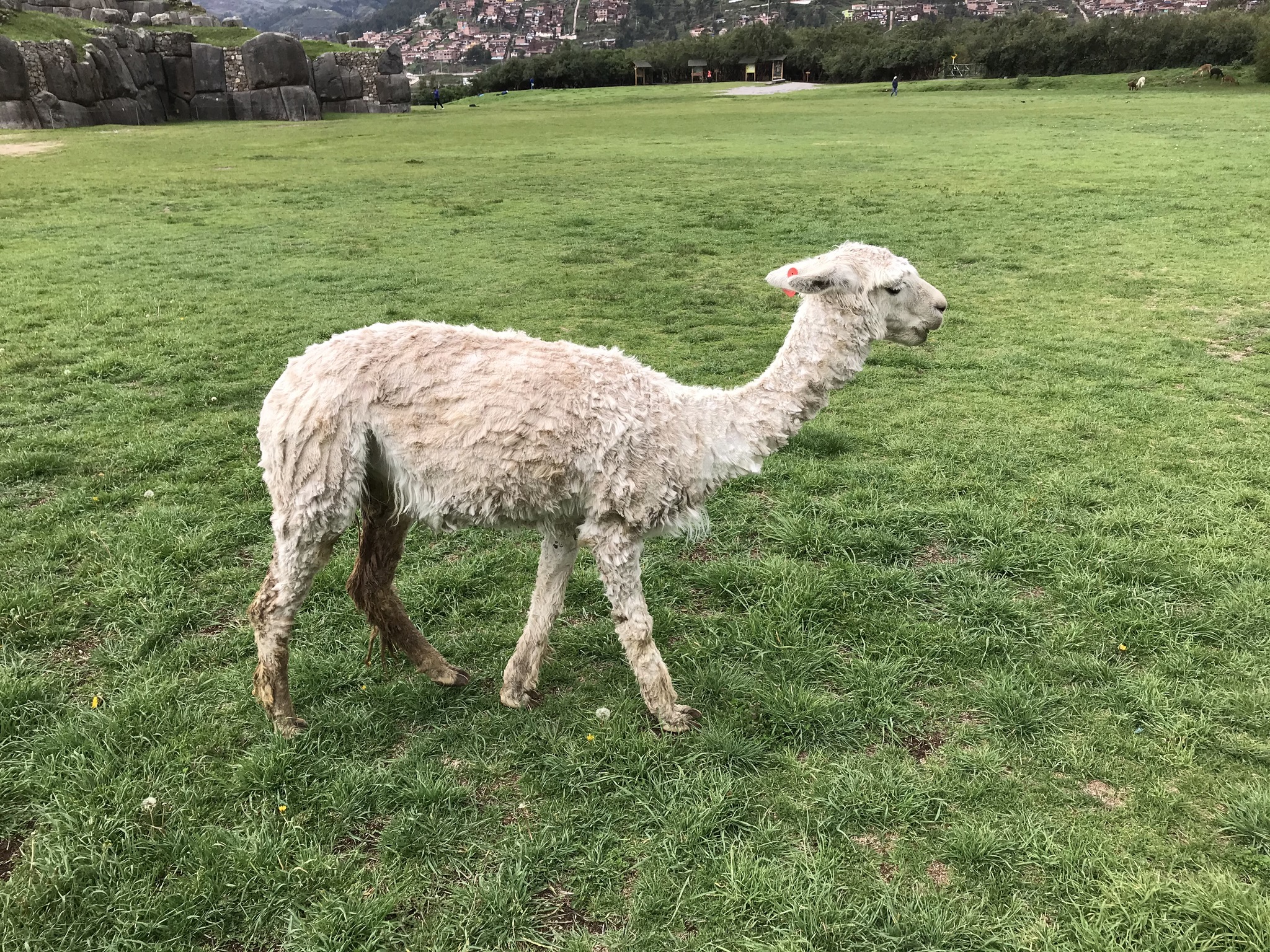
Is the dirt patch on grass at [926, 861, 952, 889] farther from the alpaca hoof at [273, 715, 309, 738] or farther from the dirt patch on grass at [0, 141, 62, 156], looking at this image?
the dirt patch on grass at [0, 141, 62, 156]

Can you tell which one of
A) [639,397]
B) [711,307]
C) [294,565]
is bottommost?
[711,307]

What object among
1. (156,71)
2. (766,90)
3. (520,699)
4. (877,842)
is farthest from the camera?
(766,90)

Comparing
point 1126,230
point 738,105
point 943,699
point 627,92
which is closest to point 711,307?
point 943,699

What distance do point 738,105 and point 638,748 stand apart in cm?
4929

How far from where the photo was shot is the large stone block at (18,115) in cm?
3150

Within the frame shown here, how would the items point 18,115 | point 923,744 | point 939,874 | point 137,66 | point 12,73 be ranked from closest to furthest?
point 939,874, point 923,744, point 12,73, point 18,115, point 137,66

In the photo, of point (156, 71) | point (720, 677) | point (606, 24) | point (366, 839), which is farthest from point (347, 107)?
point (606, 24)

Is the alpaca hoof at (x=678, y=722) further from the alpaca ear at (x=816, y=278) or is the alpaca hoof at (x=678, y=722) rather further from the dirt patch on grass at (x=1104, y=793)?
the alpaca ear at (x=816, y=278)

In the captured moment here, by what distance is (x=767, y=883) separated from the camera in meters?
2.71

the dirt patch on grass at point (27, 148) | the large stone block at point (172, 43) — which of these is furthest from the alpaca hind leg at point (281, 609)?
the large stone block at point (172, 43)

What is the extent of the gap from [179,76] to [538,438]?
48688 mm

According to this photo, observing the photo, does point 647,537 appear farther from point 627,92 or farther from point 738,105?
point 627,92

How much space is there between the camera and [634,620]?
11.0 feet

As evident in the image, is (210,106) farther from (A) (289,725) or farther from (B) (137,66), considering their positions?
(A) (289,725)
